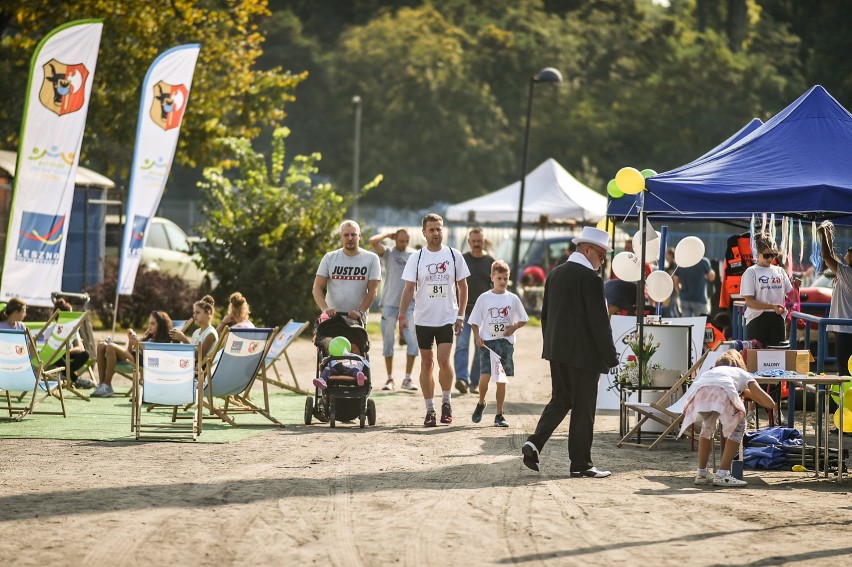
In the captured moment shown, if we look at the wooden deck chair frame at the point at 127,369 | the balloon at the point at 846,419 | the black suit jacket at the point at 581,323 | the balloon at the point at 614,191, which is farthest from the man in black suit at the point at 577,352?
the wooden deck chair frame at the point at 127,369

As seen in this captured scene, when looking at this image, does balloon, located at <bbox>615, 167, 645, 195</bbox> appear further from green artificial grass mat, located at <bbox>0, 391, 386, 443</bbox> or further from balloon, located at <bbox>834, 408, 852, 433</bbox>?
green artificial grass mat, located at <bbox>0, 391, 386, 443</bbox>

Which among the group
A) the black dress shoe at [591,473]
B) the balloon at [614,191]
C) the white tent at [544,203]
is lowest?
the black dress shoe at [591,473]

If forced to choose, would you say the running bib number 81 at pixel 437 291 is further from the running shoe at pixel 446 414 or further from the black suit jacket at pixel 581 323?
the black suit jacket at pixel 581 323

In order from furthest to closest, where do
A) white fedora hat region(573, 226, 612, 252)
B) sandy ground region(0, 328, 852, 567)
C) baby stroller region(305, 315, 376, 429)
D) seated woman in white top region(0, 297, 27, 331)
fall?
seated woman in white top region(0, 297, 27, 331)
baby stroller region(305, 315, 376, 429)
white fedora hat region(573, 226, 612, 252)
sandy ground region(0, 328, 852, 567)

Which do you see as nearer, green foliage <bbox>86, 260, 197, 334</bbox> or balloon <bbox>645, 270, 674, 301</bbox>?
balloon <bbox>645, 270, 674, 301</bbox>

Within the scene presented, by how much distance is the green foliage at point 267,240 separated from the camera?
2414 centimetres

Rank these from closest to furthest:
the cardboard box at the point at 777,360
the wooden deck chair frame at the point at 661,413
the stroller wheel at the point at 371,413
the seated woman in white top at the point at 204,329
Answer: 1. the cardboard box at the point at 777,360
2. the wooden deck chair frame at the point at 661,413
3. the stroller wheel at the point at 371,413
4. the seated woman in white top at the point at 204,329

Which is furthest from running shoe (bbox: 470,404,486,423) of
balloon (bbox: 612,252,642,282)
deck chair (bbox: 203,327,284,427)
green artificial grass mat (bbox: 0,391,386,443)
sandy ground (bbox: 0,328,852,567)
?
balloon (bbox: 612,252,642,282)

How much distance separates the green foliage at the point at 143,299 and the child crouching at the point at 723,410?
49.8 ft

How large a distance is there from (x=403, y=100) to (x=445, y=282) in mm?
47856

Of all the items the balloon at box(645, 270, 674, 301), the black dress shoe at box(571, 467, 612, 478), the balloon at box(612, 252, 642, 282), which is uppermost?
the balloon at box(612, 252, 642, 282)

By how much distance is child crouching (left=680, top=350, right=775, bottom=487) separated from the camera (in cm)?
998

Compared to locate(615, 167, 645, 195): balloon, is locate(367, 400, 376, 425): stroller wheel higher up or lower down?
lower down

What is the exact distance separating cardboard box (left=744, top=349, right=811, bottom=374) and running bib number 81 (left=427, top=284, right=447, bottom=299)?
301 centimetres
